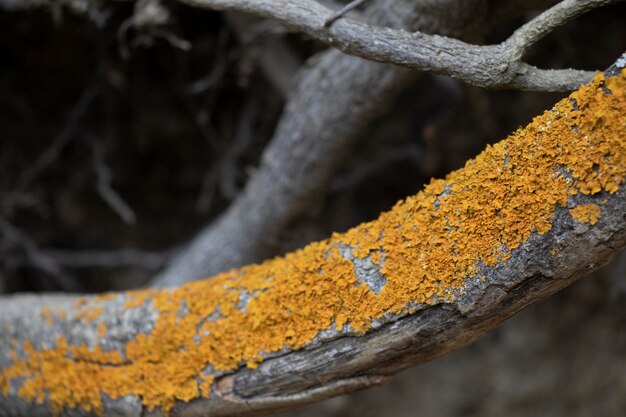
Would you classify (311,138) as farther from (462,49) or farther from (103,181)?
(103,181)

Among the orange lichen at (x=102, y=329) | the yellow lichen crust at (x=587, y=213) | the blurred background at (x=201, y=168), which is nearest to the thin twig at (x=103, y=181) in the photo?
the blurred background at (x=201, y=168)

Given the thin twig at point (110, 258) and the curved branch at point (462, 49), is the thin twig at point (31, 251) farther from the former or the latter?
the curved branch at point (462, 49)

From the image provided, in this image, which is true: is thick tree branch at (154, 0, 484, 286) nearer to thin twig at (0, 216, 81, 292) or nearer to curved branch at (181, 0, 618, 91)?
curved branch at (181, 0, 618, 91)

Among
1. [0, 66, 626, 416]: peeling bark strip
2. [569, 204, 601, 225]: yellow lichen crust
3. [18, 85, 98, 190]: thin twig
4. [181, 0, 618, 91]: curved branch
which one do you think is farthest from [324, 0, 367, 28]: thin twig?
[18, 85, 98, 190]: thin twig

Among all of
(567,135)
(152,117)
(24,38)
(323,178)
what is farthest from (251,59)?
(567,135)

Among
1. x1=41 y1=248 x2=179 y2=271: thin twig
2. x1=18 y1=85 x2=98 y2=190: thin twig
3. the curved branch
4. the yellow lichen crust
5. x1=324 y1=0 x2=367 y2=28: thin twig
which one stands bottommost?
the yellow lichen crust

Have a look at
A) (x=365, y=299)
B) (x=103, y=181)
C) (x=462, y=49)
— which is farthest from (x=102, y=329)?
(x=462, y=49)
